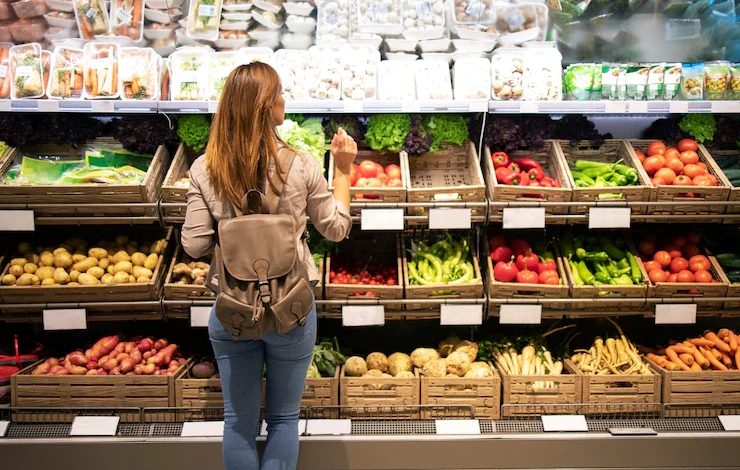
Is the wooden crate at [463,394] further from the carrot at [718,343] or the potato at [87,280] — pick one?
the potato at [87,280]

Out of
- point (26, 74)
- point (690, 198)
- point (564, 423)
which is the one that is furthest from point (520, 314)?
point (26, 74)

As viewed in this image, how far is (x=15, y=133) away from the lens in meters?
3.55

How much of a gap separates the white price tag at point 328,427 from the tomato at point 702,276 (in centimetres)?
195

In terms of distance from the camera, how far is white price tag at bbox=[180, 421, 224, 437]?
3199 mm

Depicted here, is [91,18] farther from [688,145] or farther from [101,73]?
[688,145]

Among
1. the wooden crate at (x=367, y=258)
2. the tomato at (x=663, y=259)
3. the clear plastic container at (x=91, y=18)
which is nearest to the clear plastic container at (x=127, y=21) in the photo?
the clear plastic container at (x=91, y=18)

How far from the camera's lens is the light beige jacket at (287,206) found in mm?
2354

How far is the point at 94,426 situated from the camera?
321 centimetres

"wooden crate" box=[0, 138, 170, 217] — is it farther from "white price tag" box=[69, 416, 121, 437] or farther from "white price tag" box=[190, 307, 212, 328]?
"white price tag" box=[69, 416, 121, 437]

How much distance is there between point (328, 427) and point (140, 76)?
6.68ft

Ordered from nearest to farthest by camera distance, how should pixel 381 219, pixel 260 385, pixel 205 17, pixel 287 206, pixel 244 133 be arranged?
pixel 244 133 → pixel 287 206 → pixel 260 385 → pixel 381 219 → pixel 205 17

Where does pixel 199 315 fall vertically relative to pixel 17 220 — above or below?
below

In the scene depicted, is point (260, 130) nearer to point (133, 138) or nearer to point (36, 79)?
point (133, 138)

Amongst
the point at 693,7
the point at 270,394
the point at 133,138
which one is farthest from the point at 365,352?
the point at 693,7
